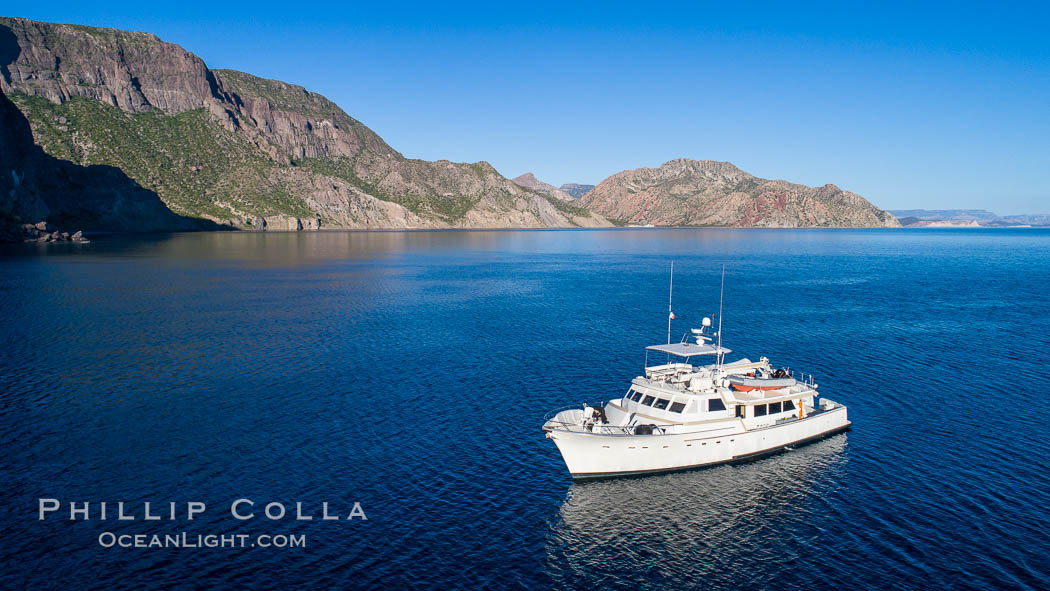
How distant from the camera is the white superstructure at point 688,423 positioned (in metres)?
38.9

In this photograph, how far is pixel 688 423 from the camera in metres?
40.8

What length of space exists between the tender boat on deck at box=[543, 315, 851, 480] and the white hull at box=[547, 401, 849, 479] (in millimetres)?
63

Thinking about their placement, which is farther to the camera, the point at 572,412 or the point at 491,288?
the point at 491,288

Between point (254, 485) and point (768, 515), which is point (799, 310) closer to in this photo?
point (768, 515)

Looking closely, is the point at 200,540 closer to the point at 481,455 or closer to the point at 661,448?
the point at 481,455

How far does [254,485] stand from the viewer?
36.7 meters

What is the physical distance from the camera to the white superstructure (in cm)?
3888

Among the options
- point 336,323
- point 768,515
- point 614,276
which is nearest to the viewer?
point 768,515

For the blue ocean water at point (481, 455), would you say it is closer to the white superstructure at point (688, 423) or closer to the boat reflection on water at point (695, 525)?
the boat reflection on water at point (695, 525)

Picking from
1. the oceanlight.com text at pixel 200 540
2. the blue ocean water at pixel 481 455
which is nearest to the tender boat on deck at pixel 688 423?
the blue ocean water at pixel 481 455

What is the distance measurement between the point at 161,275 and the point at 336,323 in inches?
2711

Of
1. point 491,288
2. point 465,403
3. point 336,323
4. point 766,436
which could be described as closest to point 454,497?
point 465,403

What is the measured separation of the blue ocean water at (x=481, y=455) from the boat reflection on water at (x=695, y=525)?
15 centimetres

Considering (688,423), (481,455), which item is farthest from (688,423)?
(481,455)
